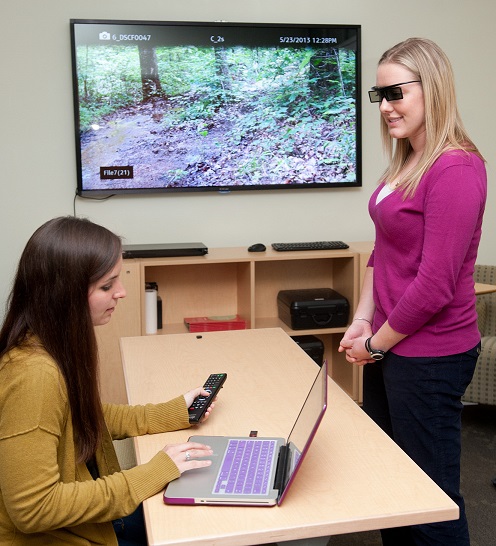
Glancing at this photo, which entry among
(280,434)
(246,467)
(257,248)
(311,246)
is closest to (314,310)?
(311,246)

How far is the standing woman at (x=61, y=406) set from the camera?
136 centimetres

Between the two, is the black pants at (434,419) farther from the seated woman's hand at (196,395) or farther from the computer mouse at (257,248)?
the computer mouse at (257,248)

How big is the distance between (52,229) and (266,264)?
271 centimetres

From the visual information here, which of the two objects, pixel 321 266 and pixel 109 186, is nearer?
pixel 109 186

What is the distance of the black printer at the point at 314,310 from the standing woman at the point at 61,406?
7.71 feet

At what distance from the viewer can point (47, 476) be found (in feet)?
4.50

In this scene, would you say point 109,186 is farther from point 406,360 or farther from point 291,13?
point 406,360

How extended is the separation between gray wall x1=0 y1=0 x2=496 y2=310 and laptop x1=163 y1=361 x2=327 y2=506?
8.03ft

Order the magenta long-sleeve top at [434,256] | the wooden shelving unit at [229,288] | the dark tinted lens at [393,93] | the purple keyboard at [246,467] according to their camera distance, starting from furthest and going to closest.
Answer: the wooden shelving unit at [229,288]
the dark tinted lens at [393,93]
the magenta long-sleeve top at [434,256]
the purple keyboard at [246,467]

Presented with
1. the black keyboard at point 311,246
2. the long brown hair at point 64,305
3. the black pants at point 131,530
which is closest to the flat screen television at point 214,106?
the black keyboard at point 311,246

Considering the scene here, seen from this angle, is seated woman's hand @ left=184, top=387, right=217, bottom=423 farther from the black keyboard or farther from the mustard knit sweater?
the black keyboard

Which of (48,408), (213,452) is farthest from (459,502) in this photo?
(48,408)

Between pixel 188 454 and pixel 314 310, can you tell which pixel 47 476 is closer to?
pixel 188 454

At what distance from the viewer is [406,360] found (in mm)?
1907
